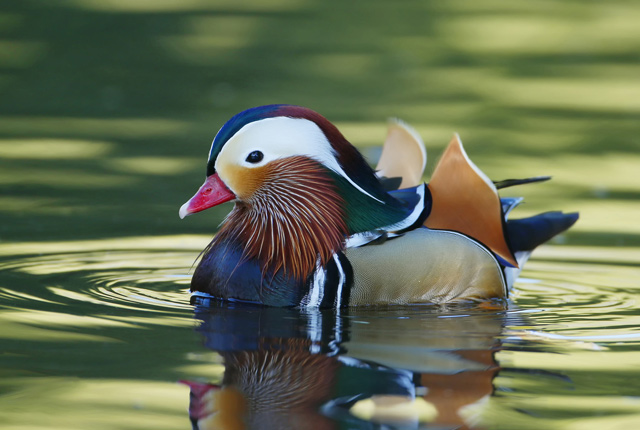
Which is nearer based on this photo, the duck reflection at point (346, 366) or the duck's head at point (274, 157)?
the duck reflection at point (346, 366)

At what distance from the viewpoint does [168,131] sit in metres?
9.80

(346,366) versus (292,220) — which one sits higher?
(292,220)

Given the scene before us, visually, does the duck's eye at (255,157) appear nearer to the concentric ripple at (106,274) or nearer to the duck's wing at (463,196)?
the concentric ripple at (106,274)

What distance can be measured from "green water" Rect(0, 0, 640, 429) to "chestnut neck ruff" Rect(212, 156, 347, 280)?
0.36 meters

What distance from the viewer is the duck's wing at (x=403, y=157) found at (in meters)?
6.65

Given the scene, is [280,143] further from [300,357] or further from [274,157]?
[300,357]

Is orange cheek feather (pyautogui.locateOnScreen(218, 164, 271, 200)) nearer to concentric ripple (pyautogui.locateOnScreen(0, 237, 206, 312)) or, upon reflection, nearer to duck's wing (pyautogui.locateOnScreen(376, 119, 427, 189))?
concentric ripple (pyautogui.locateOnScreen(0, 237, 206, 312))

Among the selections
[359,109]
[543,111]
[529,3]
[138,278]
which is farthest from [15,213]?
[529,3]

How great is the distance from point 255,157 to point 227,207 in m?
2.41

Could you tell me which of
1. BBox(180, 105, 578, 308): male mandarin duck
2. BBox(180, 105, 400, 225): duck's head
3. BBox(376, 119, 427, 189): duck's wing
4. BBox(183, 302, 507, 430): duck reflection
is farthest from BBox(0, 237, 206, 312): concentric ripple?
BBox(376, 119, 427, 189): duck's wing

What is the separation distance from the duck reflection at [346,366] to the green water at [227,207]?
16 mm

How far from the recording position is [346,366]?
4.64m

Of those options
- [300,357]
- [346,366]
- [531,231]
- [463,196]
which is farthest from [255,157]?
[531,231]

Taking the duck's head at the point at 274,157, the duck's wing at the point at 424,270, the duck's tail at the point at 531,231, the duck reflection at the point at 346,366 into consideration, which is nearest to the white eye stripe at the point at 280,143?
the duck's head at the point at 274,157
